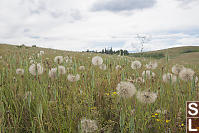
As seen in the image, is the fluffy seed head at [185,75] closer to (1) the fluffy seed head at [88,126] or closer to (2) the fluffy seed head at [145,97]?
(2) the fluffy seed head at [145,97]

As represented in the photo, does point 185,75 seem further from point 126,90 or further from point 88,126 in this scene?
point 88,126

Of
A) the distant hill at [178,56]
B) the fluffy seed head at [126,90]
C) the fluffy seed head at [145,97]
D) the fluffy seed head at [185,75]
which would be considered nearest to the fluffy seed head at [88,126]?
the fluffy seed head at [126,90]

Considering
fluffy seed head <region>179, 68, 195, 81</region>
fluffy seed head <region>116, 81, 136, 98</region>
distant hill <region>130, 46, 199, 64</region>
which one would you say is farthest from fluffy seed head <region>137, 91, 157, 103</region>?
fluffy seed head <region>179, 68, 195, 81</region>

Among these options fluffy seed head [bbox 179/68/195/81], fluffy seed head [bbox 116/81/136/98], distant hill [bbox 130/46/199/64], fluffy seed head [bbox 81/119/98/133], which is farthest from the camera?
distant hill [bbox 130/46/199/64]

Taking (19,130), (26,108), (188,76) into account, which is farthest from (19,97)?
(188,76)

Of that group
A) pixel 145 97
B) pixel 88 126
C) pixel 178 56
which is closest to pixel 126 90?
pixel 145 97

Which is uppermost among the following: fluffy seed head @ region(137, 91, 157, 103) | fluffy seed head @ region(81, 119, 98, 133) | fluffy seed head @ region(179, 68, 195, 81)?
fluffy seed head @ region(179, 68, 195, 81)

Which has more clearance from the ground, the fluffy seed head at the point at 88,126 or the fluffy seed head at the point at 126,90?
the fluffy seed head at the point at 126,90

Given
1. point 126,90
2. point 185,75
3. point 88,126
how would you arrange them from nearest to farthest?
point 88,126 → point 126,90 → point 185,75

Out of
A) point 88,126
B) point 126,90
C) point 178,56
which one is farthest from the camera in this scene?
point 178,56

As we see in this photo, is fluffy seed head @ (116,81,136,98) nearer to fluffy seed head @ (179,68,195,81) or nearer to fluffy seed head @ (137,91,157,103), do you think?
fluffy seed head @ (137,91,157,103)

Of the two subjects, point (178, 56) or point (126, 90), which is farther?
point (178, 56)

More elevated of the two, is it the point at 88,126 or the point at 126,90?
the point at 126,90

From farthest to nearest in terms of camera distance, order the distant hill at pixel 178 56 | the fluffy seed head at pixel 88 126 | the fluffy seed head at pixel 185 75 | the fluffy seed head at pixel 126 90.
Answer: the distant hill at pixel 178 56 → the fluffy seed head at pixel 185 75 → the fluffy seed head at pixel 126 90 → the fluffy seed head at pixel 88 126
